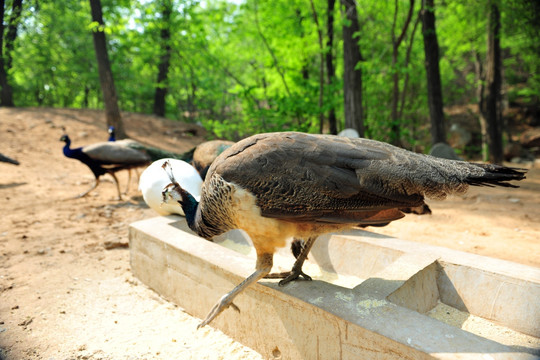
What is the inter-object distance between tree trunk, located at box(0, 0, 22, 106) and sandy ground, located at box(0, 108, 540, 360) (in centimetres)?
267

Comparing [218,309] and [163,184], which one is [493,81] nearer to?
[163,184]

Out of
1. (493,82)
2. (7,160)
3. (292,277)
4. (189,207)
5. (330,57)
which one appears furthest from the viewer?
(493,82)

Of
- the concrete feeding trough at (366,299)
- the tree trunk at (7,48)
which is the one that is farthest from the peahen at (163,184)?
the tree trunk at (7,48)

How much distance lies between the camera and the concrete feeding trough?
2215mm

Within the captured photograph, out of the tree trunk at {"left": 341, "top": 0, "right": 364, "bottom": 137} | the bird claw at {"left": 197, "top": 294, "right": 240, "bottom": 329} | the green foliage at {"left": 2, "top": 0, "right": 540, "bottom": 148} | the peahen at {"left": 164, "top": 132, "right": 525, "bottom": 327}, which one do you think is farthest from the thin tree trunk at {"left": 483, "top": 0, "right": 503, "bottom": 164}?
the bird claw at {"left": 197, "top": 294, "right": 240, "bottom": 329}

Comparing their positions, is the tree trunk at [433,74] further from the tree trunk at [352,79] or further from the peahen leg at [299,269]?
the peahen leg at [299,269]

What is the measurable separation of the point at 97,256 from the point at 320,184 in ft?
11.2

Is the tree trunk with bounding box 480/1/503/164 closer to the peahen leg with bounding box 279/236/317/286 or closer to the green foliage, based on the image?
the green foliage

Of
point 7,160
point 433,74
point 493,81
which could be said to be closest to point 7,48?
point 7,160

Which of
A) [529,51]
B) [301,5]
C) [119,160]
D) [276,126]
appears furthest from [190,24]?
[529,51]

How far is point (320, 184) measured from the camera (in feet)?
8.77

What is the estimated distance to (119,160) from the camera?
7680 mm

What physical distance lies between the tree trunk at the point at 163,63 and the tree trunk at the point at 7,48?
3.63 m

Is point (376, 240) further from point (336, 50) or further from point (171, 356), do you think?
point (336, 50)
